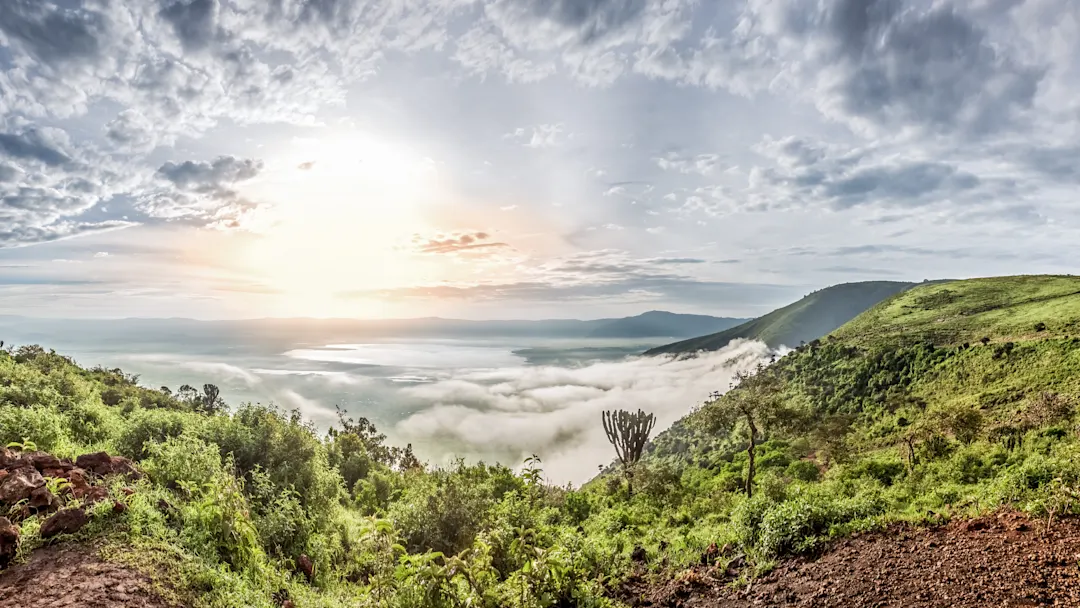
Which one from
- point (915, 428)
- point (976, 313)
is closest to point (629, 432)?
point (915, 428)

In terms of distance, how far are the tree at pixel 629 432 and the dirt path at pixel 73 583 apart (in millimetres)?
20645

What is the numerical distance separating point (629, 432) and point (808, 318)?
145845 millimetres

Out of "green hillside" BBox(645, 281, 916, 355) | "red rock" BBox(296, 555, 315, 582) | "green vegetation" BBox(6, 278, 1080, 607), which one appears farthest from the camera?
"green hillside" BBox(645, 281, 916, 355)

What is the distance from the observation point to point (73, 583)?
5.14 m

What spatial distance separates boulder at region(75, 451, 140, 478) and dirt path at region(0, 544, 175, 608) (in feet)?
7.24

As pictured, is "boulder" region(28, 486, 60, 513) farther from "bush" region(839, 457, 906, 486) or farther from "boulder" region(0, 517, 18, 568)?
"bush" region(839, 457, 906, 486)

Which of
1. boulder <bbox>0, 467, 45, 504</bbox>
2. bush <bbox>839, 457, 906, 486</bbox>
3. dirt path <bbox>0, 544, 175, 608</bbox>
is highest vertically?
boulder <bbox>0, 467, 45, 504</bbox>

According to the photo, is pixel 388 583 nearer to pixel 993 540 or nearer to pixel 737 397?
pixel 993 540

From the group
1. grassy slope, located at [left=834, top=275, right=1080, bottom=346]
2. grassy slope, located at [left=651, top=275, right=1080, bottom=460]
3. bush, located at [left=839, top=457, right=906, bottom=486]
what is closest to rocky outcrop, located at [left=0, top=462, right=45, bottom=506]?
bush, located at [left=839, top=457, right=906, bottom=486]

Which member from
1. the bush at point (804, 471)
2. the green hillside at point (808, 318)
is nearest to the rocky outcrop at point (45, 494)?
the bush at point (804, 471)

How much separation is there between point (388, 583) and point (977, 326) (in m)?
48.5

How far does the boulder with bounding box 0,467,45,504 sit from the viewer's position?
5.96 meters

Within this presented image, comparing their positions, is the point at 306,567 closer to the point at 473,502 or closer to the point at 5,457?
the point at 473,502

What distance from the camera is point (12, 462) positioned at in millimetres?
6617
